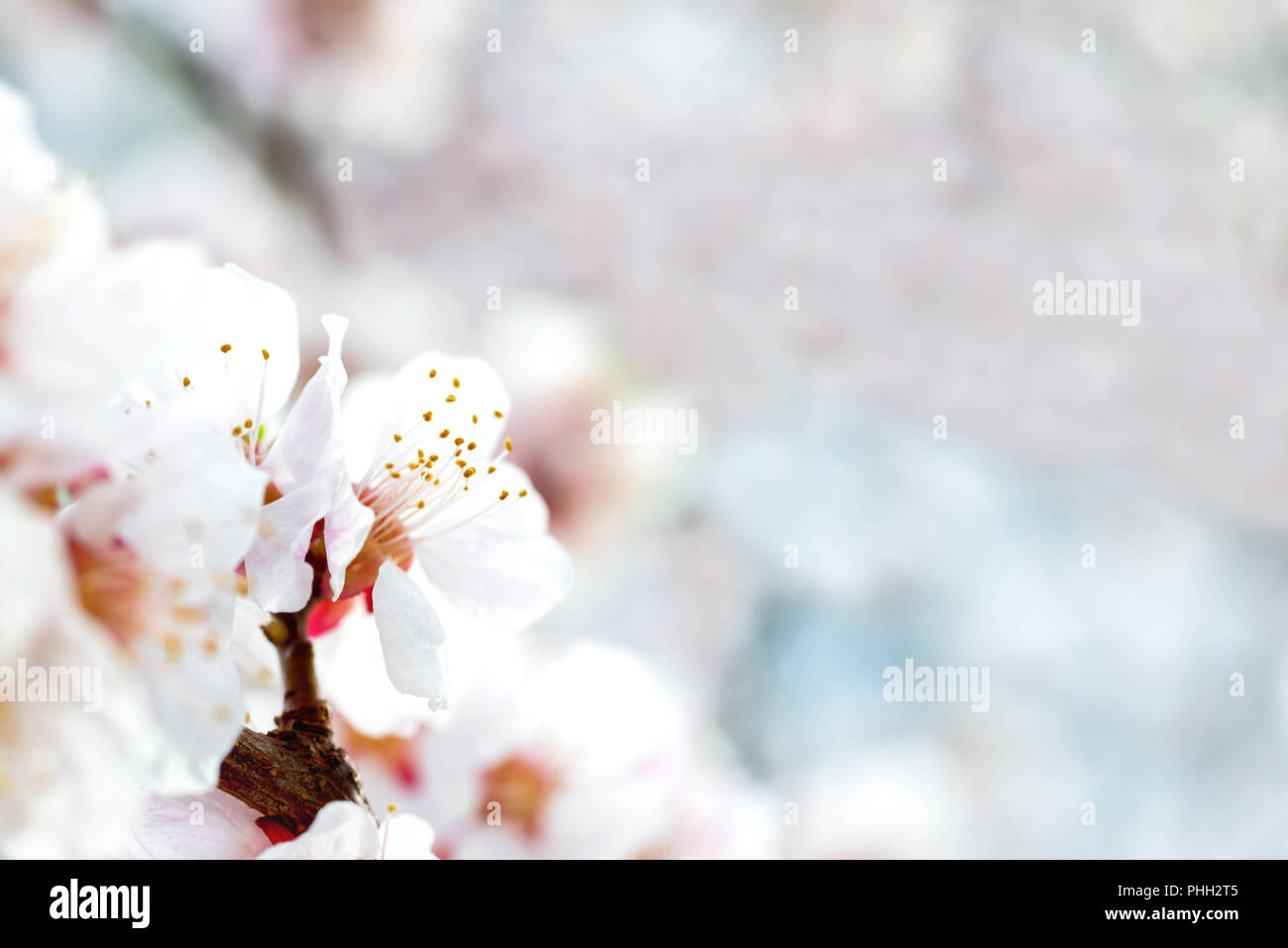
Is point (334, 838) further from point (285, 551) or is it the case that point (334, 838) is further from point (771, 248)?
point (771, 248)

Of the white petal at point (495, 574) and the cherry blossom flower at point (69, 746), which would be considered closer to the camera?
the cherry blossom flower at point (69, 746)

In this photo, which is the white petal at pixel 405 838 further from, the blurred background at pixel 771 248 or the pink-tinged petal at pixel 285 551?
the blurred background at pixel 771 248

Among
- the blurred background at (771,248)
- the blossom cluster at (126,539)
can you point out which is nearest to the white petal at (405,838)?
the blossom cluster at (126,539)

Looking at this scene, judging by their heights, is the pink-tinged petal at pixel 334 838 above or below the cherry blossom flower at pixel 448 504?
below

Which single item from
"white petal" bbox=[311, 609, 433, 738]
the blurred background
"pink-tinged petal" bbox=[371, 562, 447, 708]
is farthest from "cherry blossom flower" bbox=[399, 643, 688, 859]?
the blurred background

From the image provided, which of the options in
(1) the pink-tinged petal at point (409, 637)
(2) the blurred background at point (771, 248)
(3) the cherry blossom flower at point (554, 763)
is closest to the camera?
(1) the pink-tinged petal at point (409, 637)

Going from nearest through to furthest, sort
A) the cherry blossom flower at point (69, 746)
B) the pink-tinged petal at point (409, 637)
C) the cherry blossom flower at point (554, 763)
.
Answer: the cherry blossom flower at point (69, 746) < the pink-tinged petal at point (409, 637) < the cherry blossom flower at point (554, 763)

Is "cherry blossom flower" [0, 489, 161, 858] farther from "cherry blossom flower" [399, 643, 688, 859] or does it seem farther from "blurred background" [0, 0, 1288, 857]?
"blurred background" [0, 0, 1288, 857]

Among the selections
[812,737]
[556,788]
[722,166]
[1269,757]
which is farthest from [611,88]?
[1269,757]

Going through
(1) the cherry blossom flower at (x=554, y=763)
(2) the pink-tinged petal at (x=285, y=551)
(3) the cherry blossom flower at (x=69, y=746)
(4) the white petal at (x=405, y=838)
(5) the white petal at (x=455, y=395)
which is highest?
(5) the white petal at (x=455, y=395)
